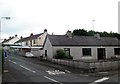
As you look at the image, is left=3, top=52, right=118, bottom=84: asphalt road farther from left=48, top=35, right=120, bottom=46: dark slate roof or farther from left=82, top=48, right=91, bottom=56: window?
left=82, top=48, right=91, bottom=56: window

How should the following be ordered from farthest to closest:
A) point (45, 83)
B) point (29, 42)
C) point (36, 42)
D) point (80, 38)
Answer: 1. point (29, 42)
2. point (36, 42)
3. point (80, 38)
4. point (45, 83)

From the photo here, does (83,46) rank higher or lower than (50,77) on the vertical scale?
higher

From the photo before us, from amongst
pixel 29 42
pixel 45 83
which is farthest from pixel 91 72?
pixel 29 42

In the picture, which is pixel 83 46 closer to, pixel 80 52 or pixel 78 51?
pixel 80 52

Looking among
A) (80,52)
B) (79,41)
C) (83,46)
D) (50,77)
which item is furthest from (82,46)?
(50,77)

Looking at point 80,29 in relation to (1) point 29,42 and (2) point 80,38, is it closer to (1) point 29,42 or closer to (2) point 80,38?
(1) point 29,42

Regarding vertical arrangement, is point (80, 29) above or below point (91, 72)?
above

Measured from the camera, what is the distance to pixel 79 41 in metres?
49.8

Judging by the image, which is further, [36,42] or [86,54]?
[36,42]

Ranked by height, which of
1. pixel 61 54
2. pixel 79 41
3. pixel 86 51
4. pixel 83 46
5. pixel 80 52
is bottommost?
pixel 61 54

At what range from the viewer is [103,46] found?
169 feet

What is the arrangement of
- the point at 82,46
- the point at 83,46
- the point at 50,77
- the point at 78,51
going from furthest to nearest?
the point at 83,46, the point at 82,46, the point at 78,51, the point at 50,77

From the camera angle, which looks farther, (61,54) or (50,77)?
(61,54)

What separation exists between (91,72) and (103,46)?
23.3m
